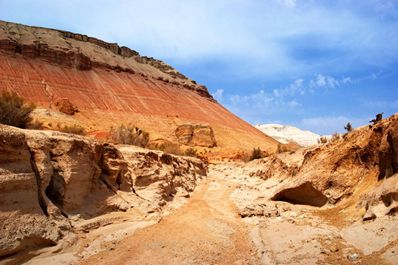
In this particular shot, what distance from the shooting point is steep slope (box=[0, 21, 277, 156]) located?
172ft

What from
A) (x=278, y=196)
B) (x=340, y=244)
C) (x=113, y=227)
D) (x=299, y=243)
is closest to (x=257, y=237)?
(x=299, y=243)

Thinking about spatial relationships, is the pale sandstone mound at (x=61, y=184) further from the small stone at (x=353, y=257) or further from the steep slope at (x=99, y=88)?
the steep slope at (x=99, y=88)

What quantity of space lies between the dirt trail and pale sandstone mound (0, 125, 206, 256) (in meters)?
1.10

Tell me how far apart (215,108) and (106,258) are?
78131mm

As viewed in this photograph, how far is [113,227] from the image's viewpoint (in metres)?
9.70

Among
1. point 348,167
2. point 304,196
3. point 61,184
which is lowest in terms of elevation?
point 61,184

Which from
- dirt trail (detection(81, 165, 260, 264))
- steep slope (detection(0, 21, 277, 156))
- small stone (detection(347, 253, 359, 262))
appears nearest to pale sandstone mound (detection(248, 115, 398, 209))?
dirt trail (detection(81, 165, 260, 264))

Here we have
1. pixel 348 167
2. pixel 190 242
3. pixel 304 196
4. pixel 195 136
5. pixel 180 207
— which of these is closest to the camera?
pixel 190 242

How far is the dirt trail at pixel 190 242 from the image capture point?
25.5 feet

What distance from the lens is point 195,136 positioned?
47.9 m

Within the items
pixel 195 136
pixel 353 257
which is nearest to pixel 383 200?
pixel 353 257

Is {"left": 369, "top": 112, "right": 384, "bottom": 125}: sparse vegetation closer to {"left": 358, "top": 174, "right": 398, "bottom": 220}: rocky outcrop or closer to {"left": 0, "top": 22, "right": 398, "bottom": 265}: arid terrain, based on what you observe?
{"left": 0, "top": 22, "right": 398, "bottom": 265}: arid terrain

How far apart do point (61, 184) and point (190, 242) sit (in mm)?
3172

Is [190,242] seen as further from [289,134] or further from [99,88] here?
[289,134]
